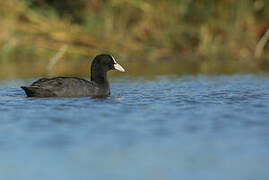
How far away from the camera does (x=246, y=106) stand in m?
8.59

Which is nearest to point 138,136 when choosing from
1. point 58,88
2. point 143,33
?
point 58,88

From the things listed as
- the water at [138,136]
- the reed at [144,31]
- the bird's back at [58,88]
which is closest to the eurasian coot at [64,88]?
the bird's back at [58,88]

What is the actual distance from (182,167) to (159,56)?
44.5 ft

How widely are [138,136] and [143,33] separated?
12745mm

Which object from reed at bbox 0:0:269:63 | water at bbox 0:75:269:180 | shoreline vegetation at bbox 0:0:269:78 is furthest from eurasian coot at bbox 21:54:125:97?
reed at bbox 0:0:269:63

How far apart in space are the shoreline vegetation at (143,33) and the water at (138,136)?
7.36 meters

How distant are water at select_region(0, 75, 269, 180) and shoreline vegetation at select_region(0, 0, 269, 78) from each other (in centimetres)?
736

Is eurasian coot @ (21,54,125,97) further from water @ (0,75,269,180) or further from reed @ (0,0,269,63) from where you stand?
reed @ (0,0,269,63)

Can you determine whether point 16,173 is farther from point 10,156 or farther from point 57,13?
point 57,13

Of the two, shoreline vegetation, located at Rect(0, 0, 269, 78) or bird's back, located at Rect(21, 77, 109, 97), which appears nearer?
bird's back, located at Rect(21, 77, 109, 97)

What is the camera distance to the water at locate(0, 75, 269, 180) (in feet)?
17.1

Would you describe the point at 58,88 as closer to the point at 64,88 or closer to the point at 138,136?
the point at 64,88

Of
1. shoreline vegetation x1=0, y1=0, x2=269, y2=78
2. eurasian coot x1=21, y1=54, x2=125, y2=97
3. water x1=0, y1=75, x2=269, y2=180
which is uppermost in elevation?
shoreline vegetation x1=0, y1=0, x2=269, y2=78

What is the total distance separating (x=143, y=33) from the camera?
1905 centimetres
